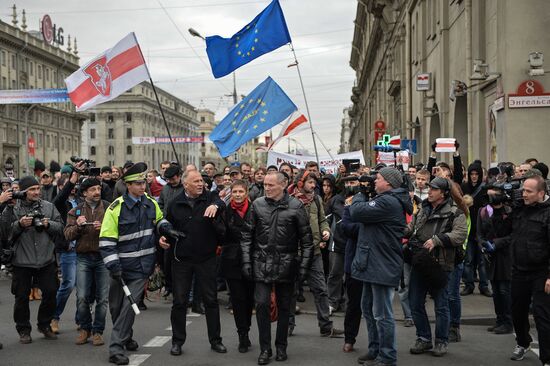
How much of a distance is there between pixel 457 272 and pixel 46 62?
85.6 metres

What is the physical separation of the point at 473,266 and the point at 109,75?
7.08 m

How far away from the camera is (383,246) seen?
709cm

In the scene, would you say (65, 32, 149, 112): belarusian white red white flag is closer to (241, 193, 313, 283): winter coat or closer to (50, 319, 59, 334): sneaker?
(50, 319, 59, 334): sneaker

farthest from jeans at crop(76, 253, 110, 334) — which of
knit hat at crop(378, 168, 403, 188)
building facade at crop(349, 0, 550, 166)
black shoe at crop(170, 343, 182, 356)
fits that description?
building facade at crop(349, 0, 550, 166)

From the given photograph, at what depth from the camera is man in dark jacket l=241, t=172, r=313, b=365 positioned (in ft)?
25.1

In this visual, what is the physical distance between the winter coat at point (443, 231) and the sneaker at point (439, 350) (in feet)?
2.78

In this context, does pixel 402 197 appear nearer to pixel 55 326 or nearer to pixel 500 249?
pixel 500 249

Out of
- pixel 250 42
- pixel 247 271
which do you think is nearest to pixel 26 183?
pixel 247 271

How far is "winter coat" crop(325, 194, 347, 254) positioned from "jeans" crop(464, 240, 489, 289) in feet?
8.73

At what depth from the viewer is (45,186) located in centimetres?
1389

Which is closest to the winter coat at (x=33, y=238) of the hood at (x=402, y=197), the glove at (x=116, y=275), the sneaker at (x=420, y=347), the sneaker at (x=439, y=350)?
the glove at (x=116, y=275)

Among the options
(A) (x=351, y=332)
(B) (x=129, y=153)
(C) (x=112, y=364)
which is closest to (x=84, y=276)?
(C) (x=112, y=364)

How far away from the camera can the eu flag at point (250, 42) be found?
14297 millimetres

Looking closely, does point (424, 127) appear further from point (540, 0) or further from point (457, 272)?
point (457, 272)
